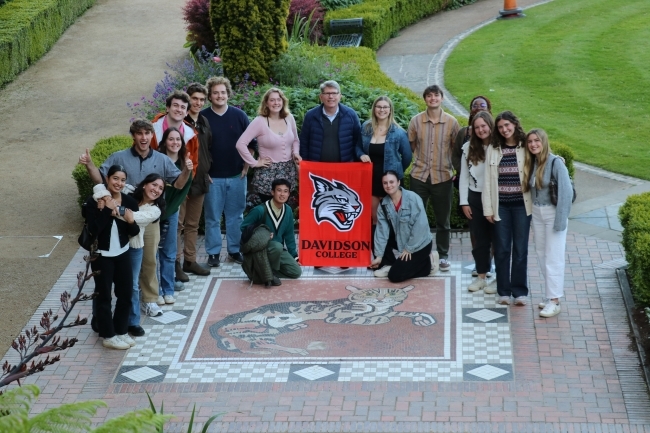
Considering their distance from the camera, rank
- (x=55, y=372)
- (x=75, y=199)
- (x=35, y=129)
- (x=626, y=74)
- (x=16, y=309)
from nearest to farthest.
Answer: (x=55, y=372) < (x=16, y=309) < (x=75, y=199) < (x=35, y=129) < (x=626, y=74)

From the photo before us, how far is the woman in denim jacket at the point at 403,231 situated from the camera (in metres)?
11.0

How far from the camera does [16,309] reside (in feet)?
36.0

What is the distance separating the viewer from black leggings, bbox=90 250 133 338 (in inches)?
378

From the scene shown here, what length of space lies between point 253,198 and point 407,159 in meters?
1.75

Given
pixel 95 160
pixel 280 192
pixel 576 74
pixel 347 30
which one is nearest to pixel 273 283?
pixel 280 192

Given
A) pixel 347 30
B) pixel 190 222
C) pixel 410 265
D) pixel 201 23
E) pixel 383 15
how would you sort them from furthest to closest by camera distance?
pixel 383 15, pixel 347 30, pixel 201 23, pixel 190 222, pixel 410 265

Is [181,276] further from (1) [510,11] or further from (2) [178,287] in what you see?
(1) [510,11]

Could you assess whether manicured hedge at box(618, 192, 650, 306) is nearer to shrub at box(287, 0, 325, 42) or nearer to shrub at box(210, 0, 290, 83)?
shrub at box(210, 0, 290, 83)

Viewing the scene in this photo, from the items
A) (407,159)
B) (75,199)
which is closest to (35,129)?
(75,199)

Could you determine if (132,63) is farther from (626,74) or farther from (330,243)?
(330,243)

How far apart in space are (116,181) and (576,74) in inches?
499

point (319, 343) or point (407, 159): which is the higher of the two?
point (407, 159)

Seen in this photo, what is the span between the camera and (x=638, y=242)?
988cm

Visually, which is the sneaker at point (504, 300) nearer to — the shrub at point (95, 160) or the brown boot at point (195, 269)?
the brown boot at point (195, 269)
